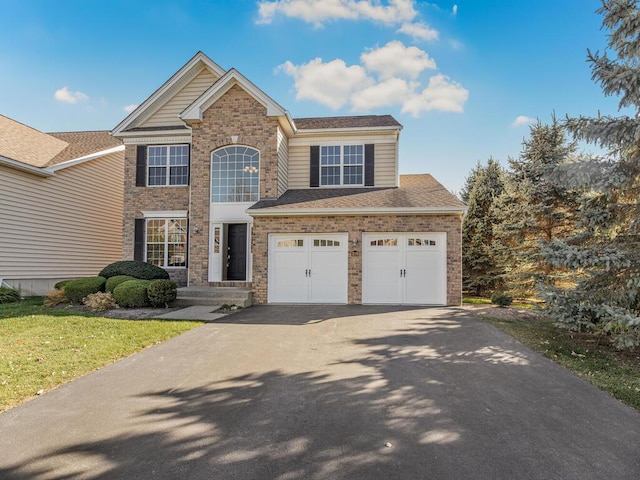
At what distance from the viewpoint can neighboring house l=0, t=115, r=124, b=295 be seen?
12766mm

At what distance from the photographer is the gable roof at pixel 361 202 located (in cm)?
1142

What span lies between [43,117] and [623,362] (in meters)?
26.2

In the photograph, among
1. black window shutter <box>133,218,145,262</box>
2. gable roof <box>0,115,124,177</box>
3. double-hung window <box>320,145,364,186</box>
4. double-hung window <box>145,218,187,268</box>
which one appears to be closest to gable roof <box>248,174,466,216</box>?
double-hung window <box>320,145,364,186</box>

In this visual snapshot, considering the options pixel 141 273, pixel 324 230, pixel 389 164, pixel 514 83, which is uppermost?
pixel 514 83

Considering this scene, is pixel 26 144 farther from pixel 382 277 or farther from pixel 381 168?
pixel 382 277

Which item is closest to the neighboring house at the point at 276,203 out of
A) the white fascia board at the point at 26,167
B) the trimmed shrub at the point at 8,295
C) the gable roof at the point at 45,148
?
the gable roof at the point at 45,148

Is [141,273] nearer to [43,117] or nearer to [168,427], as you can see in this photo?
[168,427]

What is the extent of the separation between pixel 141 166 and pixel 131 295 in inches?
255

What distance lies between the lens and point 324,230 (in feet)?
39.1

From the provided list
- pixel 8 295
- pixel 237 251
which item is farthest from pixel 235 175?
pixel 8 295

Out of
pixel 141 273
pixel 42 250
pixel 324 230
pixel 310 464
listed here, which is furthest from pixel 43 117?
pixel 310 464

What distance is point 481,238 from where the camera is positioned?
54.4 feet

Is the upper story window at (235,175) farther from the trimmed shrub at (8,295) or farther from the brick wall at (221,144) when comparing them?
the trimmed shrub at (8,295)

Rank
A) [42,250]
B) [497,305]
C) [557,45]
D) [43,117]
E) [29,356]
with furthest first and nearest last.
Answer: [43,117], [42,250], [497,305], [557,45], [29,356]
